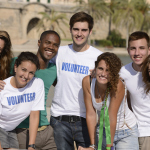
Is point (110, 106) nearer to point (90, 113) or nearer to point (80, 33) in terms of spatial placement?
point (90, 113)

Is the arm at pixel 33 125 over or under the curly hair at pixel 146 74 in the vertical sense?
under

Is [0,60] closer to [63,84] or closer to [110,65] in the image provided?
[63,84]

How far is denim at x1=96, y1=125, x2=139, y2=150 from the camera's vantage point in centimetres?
287

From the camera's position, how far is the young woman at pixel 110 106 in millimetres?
2792

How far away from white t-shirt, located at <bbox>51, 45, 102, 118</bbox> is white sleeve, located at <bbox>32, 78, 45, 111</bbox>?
1.08 ft

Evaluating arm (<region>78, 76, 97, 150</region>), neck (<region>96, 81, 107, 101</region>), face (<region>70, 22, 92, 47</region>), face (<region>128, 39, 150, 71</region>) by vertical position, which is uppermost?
face (<region>70, 22, 92, 47</region>)

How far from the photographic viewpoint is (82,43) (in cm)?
338

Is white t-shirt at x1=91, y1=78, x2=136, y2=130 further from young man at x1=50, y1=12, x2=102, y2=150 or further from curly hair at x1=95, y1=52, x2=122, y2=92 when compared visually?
young man at x1=50, y1=12, x2=102, y2=150

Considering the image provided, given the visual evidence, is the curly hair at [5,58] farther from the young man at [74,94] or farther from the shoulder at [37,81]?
the young man at [74,94]

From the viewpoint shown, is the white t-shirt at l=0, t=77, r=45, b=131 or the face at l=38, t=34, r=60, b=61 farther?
the face at l=38, t=34, r=60, b=61

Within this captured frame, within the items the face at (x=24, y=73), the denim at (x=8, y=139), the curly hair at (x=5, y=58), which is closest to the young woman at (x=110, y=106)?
the face at (x=24, y=73)

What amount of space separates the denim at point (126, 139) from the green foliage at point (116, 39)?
3488cm

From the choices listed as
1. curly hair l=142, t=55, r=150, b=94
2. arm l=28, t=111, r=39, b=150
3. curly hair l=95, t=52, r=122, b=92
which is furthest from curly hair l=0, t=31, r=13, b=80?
curly hair l=142, t=55, r=150, b=94

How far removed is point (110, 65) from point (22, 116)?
129 centimetres
